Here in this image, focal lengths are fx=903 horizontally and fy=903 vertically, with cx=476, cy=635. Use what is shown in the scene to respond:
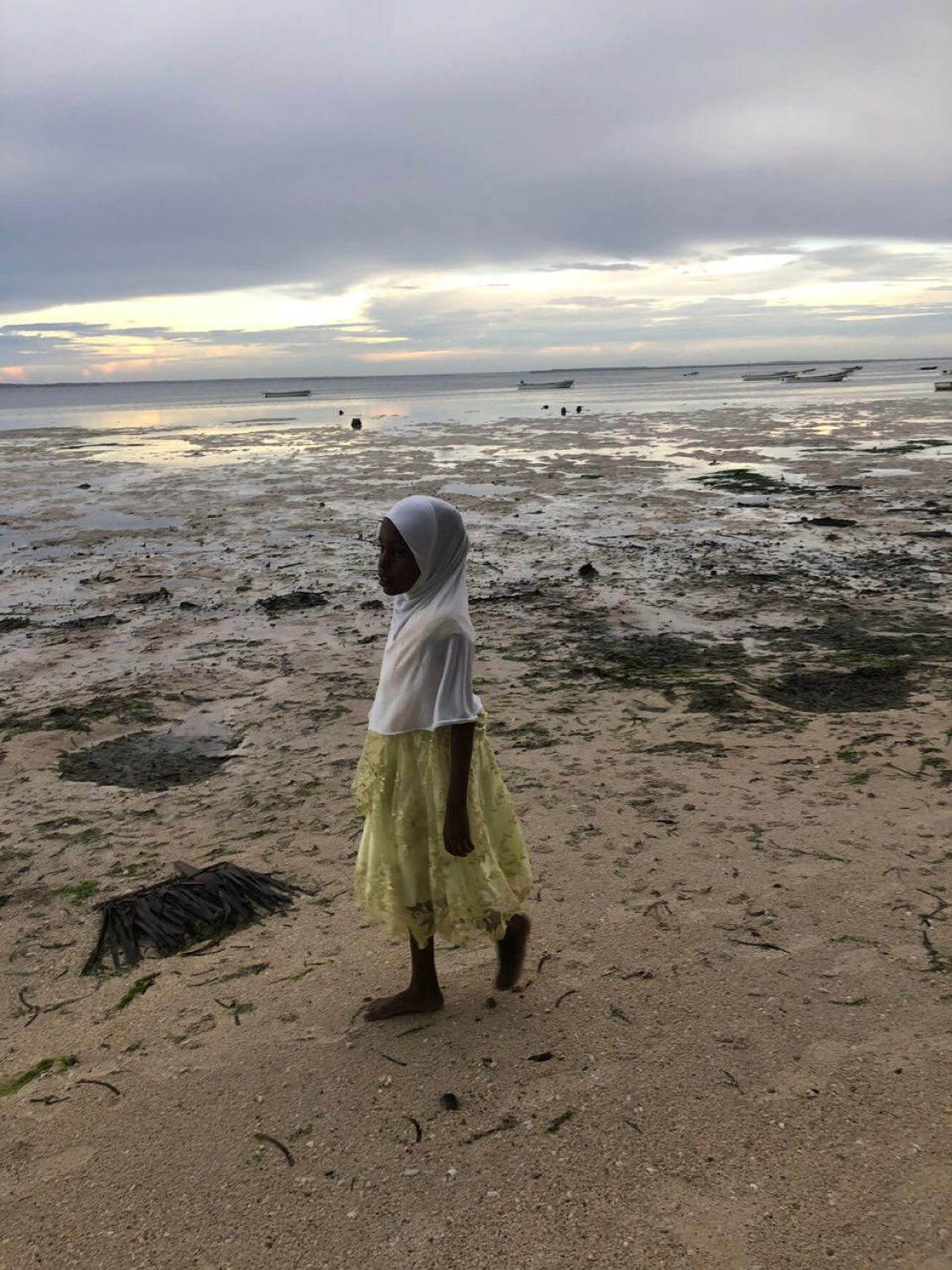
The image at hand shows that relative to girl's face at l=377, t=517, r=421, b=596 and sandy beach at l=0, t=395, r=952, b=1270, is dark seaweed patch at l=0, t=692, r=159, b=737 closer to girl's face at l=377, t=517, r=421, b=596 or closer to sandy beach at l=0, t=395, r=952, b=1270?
sandy beach at l=0, t=395, r=952, b=1270

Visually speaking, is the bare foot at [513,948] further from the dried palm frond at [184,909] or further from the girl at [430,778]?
the dried palm frond at [184,909]

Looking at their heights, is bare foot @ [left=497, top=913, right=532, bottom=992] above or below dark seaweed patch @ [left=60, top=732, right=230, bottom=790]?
above

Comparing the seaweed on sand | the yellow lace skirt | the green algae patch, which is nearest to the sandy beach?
the green algae patch

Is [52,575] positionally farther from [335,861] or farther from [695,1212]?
[695,1212]

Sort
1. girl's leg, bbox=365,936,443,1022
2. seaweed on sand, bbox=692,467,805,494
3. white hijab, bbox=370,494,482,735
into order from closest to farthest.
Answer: white hijab, bbox=370,494,482,735
girl's leg, bbox=365,936,443,1022
seaweed on sand, bbox=692,467,805,494

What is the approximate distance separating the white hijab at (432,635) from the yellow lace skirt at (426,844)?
4.0 inches

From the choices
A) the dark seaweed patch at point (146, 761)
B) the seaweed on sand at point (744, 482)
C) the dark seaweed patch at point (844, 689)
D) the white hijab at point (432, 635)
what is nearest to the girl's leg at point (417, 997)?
the white hijab at point (432, 635)

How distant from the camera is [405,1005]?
3.08 metres

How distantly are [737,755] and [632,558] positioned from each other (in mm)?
6172

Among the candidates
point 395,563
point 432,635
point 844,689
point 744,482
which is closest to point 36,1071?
point 432,635

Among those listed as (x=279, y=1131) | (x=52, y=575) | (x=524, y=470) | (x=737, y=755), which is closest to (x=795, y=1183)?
(x=279, y=1131)

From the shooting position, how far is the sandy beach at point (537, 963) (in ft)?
7.61

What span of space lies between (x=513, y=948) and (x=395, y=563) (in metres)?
1.42

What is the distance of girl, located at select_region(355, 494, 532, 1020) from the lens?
2.74m
